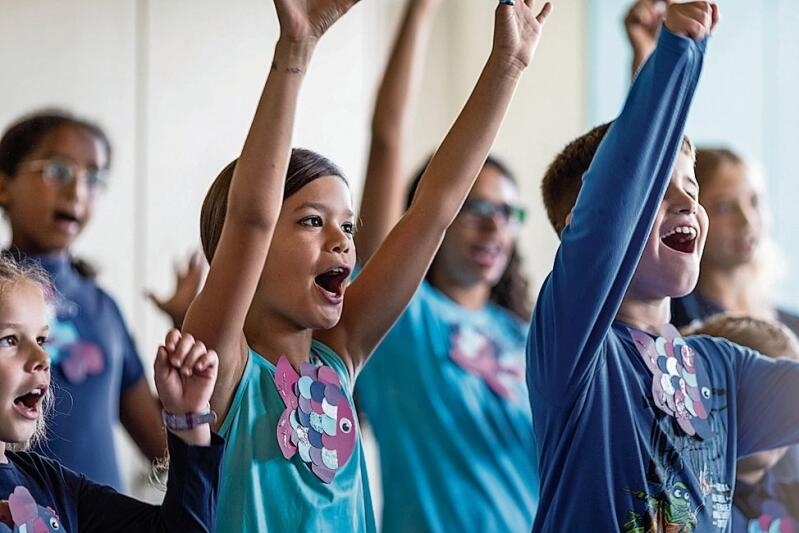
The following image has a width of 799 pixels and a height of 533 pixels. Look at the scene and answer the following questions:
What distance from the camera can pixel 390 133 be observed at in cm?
204

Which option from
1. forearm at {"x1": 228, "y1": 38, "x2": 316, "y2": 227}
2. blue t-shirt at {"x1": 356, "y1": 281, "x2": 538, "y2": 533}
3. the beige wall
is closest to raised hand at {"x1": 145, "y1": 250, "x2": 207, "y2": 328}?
blue t-shirt at {"x1": 356, "y1": 281, "x2": 538, "y2": 533}

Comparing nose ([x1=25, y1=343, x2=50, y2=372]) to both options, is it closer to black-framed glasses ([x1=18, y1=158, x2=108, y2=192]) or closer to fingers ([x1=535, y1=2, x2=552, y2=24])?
fingers ([x1=535, y1=2, x2=552, y2=24])

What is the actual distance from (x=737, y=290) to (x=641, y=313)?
31.4 inches

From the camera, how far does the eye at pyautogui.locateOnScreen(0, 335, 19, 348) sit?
126cm

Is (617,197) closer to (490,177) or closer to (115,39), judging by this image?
(490,177)

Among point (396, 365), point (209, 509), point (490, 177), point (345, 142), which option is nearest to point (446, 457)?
point (396, 365)

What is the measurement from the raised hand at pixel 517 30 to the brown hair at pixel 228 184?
0.81 feet

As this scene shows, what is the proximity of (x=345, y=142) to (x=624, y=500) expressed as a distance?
224cm

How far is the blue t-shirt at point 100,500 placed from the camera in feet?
3.98

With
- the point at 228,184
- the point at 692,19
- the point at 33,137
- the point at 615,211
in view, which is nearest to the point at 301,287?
the point at 228,184

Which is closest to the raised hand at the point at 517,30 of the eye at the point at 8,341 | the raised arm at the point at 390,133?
the raised arm at the point at 390,133

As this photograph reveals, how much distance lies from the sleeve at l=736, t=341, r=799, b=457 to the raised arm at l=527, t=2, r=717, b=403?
0.80ft

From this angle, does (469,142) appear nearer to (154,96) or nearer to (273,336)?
(273,336)

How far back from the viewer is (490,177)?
Answer: 2.47 meters
